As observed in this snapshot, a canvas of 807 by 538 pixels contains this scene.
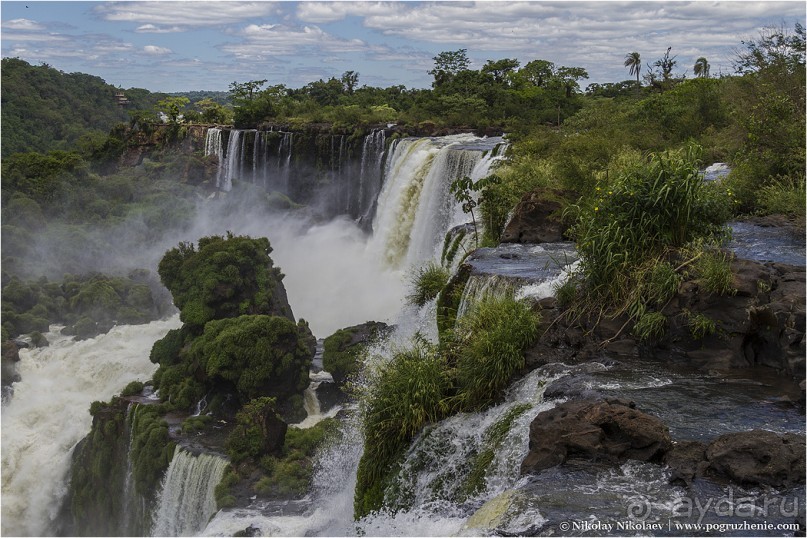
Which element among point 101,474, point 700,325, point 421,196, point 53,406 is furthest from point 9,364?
point 700,325

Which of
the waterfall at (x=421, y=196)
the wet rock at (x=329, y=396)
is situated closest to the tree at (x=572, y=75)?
the waterfall at (x=421, y=196)

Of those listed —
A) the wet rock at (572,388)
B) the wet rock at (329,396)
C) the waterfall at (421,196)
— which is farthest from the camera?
the waterfall at (421,196)

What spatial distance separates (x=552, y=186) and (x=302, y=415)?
7.62 m

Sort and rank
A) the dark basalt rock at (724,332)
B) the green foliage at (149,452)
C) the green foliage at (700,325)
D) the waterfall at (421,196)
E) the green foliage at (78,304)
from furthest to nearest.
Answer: the green foliage at (78,304), the waterfall at (421,196), the green foliage at (149,452), the green foliage at (700,325), the dark basalt rock at (724,332)

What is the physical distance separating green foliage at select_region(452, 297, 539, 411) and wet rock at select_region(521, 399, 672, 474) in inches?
70.1

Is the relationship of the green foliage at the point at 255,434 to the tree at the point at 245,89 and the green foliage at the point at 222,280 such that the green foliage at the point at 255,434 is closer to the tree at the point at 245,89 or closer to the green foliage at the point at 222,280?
the green foliage at the point at 222,280

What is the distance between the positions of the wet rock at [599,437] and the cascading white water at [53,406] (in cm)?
1556

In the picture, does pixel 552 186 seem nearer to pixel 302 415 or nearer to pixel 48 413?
pixel 302 415

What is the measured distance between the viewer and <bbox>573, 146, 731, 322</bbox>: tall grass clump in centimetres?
984

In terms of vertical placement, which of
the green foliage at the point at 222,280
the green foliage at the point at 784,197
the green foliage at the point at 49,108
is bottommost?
the green foliage at the point at 222,280

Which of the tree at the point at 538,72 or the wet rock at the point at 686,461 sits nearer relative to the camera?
the wet rock at the point at 686,461

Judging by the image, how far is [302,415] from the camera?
18.8 metres

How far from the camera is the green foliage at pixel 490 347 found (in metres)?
9.41

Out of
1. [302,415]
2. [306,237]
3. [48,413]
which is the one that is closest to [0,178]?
[306,237]
